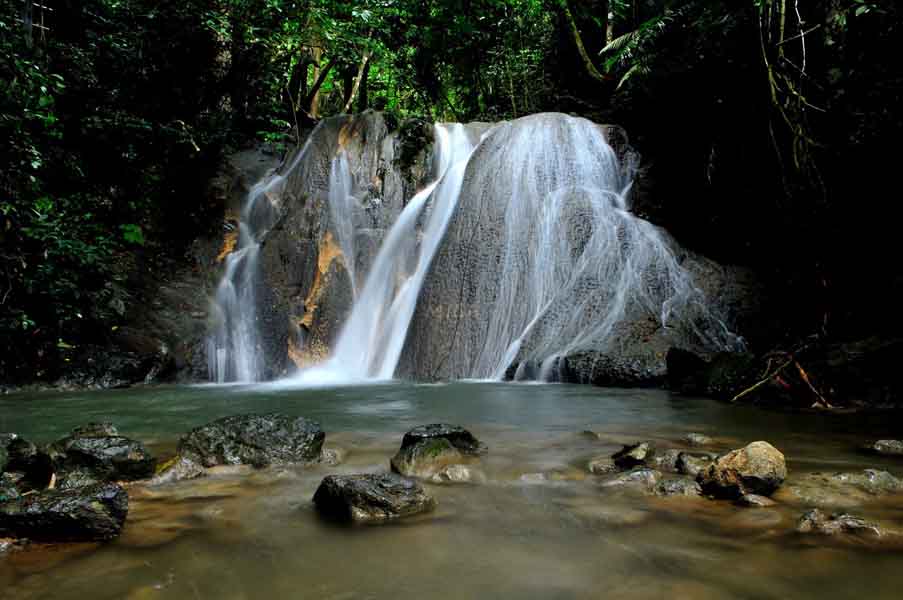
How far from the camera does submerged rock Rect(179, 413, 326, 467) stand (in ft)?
10.3

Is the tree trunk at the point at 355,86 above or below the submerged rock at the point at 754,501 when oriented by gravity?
above

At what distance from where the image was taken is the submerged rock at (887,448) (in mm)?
3246

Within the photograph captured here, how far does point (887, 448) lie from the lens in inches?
129

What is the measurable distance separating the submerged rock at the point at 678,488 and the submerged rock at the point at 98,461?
242 centimetres

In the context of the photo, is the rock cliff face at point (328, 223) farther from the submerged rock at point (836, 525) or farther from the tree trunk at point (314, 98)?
the submerged rock at point (836, 525)

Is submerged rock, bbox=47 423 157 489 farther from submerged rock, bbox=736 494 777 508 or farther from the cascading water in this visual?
the cascading water

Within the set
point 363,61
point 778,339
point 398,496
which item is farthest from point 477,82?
point 398,496

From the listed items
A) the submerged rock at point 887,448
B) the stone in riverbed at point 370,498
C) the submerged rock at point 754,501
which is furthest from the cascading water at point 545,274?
the stone in riverbed at point 370,498

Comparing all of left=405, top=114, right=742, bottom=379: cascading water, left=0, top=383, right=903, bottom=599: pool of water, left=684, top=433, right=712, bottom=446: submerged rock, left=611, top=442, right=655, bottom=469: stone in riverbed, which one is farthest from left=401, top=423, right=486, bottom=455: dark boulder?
left=405, top=114, right=742, bottom=379: cascading water

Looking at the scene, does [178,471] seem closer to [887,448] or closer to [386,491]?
[386,491]

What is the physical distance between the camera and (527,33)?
16734 mm

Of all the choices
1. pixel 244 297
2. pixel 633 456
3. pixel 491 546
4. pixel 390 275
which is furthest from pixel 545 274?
pixel 491 546

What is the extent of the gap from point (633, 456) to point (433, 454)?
1032 mm

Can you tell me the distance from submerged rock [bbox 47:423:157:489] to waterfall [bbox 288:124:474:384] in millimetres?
5374
